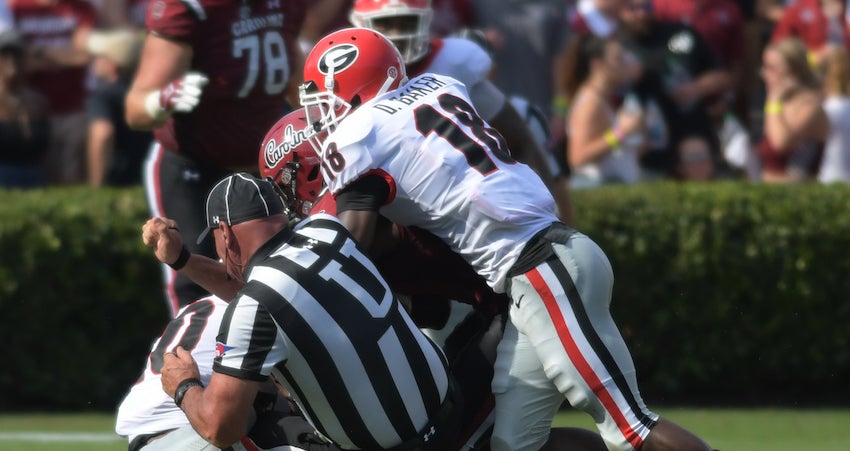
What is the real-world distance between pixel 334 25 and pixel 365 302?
5.90 meters

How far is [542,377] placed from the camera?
4.88 metres

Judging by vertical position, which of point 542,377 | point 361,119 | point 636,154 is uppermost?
point 361,119

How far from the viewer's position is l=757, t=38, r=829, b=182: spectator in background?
950 centimetres

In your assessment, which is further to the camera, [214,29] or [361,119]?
[214,29]

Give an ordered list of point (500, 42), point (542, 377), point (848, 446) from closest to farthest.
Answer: point (542, 377) < point (848, 446) < point (500, 42)

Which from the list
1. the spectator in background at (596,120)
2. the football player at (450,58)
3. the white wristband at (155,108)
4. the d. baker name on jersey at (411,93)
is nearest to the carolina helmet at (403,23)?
Result: the football player at (450,58)

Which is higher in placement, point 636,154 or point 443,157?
point 443,157

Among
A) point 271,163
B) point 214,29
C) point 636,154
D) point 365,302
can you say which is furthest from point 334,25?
point 365,302

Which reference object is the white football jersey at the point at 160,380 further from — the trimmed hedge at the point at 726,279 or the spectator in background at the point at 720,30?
the spectator in background at the point at 720,30

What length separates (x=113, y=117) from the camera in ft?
33.2

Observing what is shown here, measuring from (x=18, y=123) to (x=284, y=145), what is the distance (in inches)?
200

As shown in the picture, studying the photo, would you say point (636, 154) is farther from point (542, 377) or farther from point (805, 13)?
point (542, 377)

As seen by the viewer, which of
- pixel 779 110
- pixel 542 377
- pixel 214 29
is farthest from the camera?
pixel 779 110

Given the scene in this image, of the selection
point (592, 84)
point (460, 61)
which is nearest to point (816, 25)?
point (592, 84)
